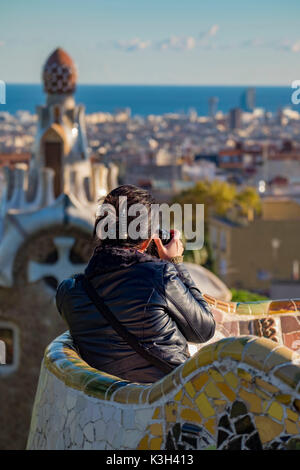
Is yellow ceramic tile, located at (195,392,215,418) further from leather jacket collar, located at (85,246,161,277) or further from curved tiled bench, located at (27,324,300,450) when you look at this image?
leather jacket collar, located at (85,246,161,277)

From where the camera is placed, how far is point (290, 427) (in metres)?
2.96

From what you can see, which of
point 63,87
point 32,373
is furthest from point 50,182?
point 32,373

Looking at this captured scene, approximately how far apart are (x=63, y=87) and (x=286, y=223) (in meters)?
19.0

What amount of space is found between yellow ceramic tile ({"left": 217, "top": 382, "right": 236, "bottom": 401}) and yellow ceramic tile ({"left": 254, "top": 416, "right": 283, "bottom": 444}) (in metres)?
0.09

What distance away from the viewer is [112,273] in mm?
3602

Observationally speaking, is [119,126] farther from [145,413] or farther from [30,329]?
[145,413]

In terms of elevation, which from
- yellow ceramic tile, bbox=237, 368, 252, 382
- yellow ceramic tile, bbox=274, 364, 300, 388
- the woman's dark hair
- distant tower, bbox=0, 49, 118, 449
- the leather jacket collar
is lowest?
distant tower, bbox=0, 49, 118, 449

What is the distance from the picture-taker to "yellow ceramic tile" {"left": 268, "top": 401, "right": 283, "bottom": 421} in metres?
2.96

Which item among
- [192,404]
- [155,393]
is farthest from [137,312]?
[192,404]

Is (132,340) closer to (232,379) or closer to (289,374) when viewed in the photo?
(232,379)

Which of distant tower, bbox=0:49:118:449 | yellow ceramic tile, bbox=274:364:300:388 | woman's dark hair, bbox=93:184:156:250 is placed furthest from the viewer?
distant tower, bbox=0:49:118:449

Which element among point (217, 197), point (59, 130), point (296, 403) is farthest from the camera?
point (217, 197)

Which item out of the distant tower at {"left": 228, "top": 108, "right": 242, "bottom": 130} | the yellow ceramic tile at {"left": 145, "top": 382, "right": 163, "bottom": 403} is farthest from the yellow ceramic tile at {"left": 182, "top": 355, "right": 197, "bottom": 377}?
the distant tower at {"left": 228, "top": 108, "right": 242, "bottom": 130}

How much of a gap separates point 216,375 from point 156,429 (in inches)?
11.6
